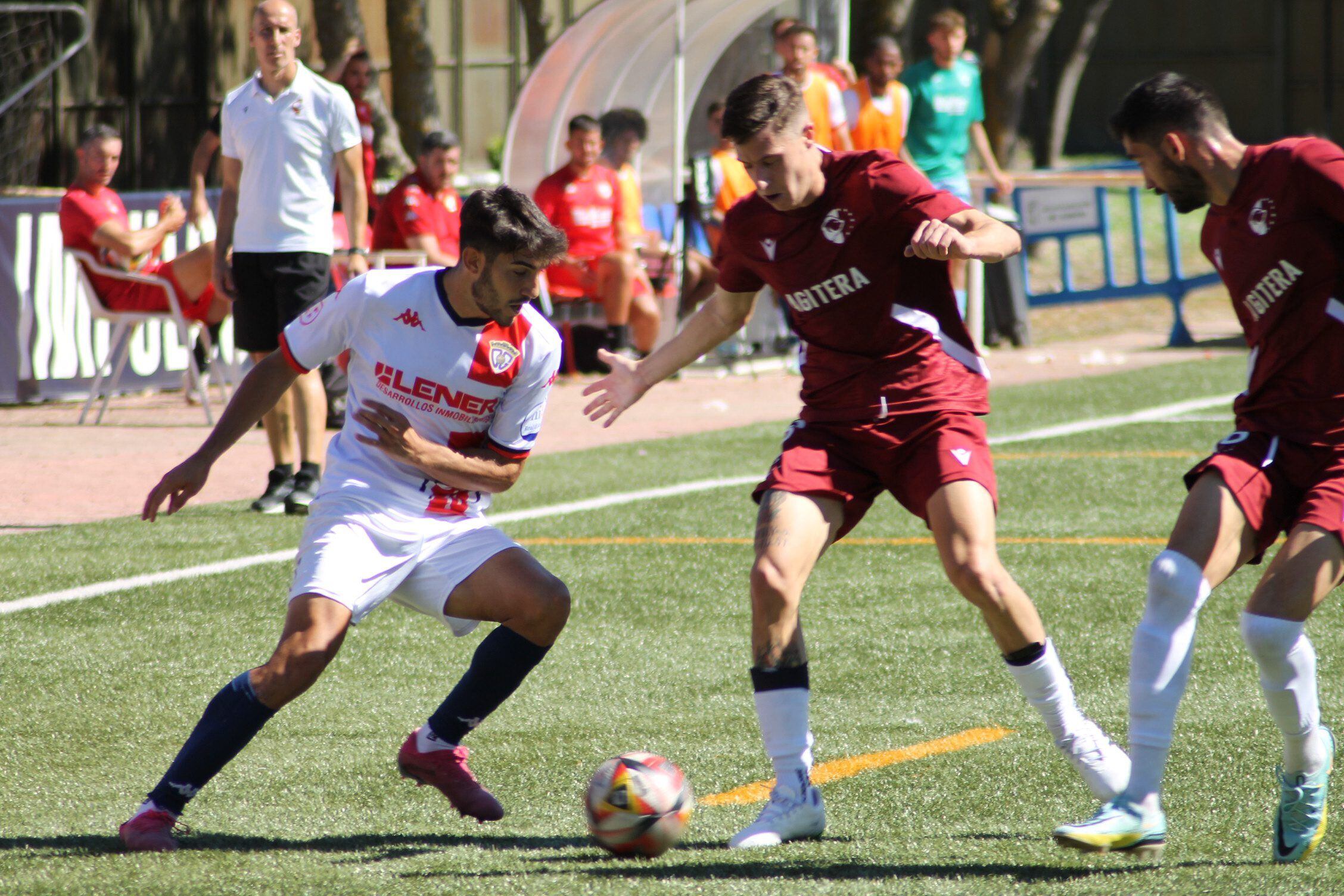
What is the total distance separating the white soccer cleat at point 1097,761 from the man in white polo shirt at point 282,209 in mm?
5219

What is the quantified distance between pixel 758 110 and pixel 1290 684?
74.7 inches

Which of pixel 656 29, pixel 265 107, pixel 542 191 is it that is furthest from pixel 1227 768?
pixel 656 29

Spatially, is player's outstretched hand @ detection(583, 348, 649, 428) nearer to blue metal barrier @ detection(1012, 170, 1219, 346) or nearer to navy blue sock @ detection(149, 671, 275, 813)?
navy blue sock @ detection(149, 671, 275, 813)

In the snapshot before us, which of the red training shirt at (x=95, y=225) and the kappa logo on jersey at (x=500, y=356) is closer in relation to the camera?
the kappa logo on jersey at (x=500, y=356)

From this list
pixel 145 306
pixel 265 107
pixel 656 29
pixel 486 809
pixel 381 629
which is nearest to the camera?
pixel 486 809

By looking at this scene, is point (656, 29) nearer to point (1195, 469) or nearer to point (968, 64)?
point (968, 64)

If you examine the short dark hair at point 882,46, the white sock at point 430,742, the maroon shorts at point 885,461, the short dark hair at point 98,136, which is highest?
the short dark hair at point 882,46

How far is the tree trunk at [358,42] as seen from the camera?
18.4 m

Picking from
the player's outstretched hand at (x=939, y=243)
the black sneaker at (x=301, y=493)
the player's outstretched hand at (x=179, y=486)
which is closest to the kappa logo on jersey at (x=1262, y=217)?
the player's outstretched hand at (x=939, y=243)

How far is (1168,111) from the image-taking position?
13.5ft

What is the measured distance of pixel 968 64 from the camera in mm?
14617

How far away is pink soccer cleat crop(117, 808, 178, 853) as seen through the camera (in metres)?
4.21

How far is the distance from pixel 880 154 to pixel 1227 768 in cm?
196

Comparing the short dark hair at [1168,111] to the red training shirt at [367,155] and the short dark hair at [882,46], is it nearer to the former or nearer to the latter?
the red training shirt at [367,155]
